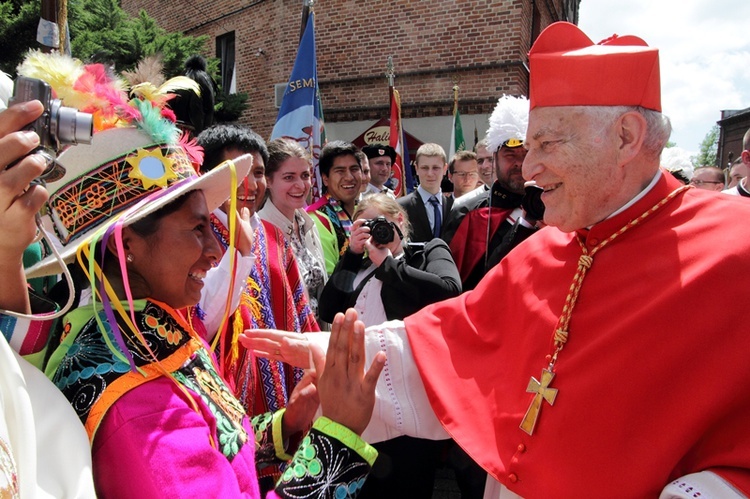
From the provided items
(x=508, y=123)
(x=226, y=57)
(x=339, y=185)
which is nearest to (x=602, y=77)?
(x=508, y=123)

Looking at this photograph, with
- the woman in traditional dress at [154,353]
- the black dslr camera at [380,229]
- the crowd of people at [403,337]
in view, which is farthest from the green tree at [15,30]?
the woman in traditional dress at [154,353]

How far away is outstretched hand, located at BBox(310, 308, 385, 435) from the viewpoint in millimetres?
1389

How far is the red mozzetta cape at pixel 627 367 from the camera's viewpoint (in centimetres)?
139

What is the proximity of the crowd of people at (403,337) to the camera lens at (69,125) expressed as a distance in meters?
0.06

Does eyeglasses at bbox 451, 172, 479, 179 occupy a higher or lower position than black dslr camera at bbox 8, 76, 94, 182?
lower

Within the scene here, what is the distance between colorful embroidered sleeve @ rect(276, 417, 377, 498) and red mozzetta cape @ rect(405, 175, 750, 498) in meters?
0.56

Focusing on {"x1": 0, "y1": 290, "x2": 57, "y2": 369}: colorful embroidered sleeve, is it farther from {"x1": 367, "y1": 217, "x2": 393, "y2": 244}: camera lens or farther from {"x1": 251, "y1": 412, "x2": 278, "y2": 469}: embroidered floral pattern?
{"x1": 367, "y1": 217, "x2": 393, "y2": 244}: camera lens

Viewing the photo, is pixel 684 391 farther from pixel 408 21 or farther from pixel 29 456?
pixel 408 21

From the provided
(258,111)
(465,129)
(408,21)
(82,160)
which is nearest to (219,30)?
(258,111)

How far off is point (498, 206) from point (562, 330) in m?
2.02

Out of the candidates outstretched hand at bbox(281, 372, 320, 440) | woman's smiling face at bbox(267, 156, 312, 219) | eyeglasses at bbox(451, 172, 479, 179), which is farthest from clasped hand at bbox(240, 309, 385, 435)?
eyeglasses at bbox(451, 172, 479, 179)

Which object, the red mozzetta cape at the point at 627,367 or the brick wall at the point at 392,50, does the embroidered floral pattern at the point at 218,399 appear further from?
the brick wall at the point at 392,50

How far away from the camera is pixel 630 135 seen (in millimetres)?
1700

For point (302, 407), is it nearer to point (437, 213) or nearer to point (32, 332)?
point (32, 332)
